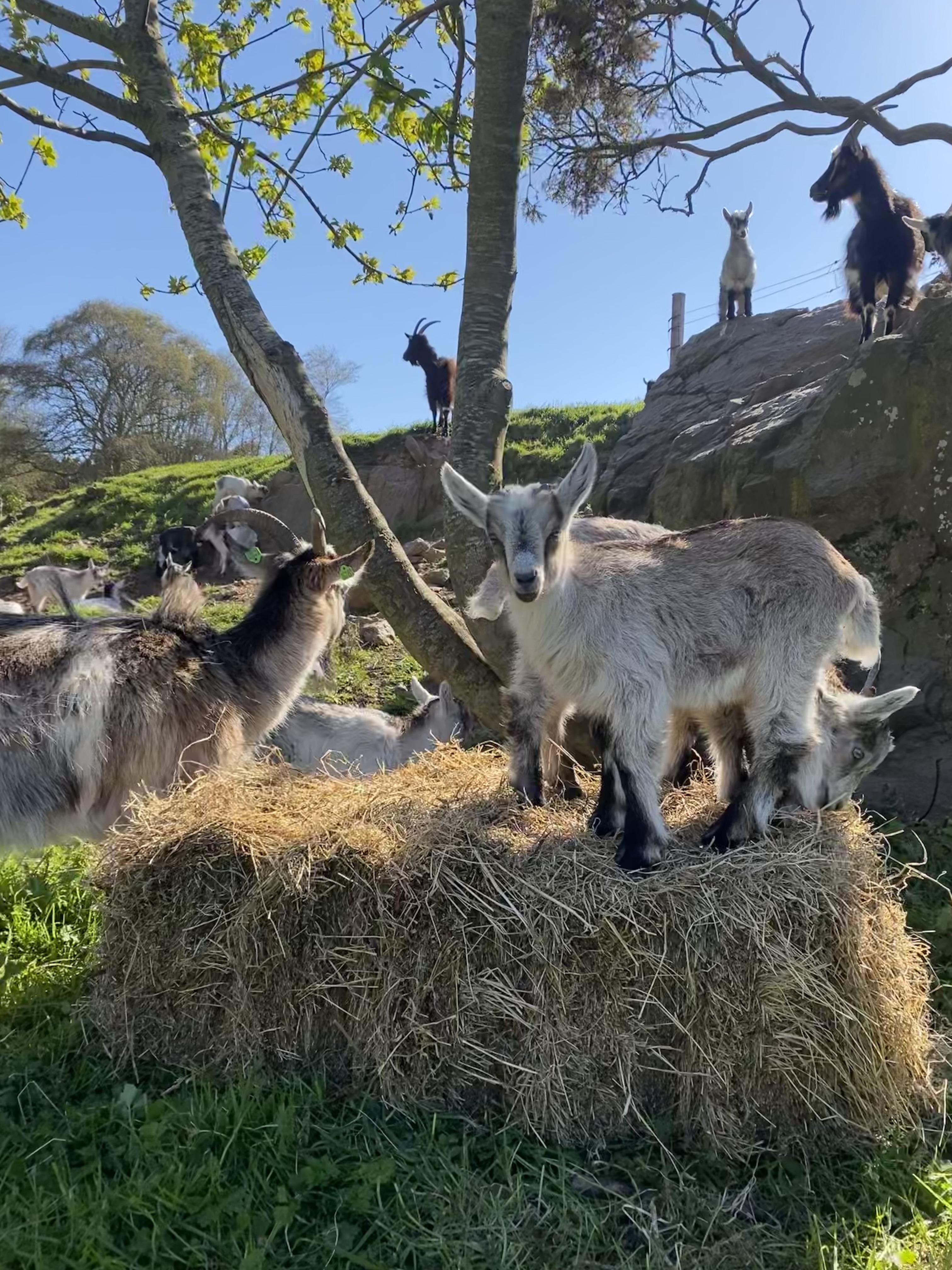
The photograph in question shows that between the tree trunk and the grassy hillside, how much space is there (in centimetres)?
859

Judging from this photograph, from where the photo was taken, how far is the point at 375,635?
400 inches

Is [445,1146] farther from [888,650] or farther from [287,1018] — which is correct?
[888,650]

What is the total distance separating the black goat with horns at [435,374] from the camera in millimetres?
17344

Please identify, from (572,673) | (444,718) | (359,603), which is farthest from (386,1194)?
(359,603)

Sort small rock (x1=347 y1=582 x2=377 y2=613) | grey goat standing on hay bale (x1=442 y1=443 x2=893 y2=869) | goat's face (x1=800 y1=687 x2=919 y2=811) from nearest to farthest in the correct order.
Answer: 1. grey goat standing on hay bale (x1=442 y1=443 x2=893 y2=869)
2. goat's face (x1=800 y1=687 x2=919 y2=811)
3. small rock (x1=347 y1=582 x2=377 y2=613)

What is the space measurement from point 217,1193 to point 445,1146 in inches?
26.2

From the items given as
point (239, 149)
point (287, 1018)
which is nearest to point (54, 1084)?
point (287, 1018)

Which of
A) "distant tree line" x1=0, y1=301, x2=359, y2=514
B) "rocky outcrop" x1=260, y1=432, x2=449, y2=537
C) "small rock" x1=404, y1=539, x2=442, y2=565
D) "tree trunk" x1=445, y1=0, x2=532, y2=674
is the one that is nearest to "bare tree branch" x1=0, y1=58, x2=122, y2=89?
"tree trunk" x1=445, y1=0, x2=532, y2=674

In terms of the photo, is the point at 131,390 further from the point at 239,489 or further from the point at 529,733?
the point at 529,733

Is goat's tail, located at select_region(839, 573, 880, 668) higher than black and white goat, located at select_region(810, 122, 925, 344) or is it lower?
lower

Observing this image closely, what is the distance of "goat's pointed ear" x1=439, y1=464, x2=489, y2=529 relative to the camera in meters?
3.10

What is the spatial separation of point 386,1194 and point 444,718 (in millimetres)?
4319

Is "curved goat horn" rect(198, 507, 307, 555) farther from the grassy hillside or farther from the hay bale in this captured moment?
the grassy hillside

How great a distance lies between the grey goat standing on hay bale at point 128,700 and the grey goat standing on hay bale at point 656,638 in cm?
143
